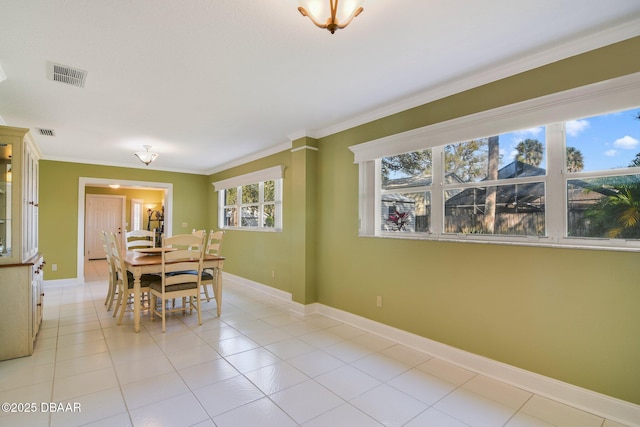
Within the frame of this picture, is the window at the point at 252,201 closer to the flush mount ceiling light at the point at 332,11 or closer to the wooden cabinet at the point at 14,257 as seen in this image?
the wooden cabinet at the point at 14,257

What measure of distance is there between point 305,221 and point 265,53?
2270 millimetres

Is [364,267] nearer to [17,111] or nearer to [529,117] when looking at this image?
[529,117]

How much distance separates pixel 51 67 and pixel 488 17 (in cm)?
321

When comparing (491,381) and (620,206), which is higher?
(620,206)

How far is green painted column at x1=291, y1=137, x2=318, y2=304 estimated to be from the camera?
4.09m

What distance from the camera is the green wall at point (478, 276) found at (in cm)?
195

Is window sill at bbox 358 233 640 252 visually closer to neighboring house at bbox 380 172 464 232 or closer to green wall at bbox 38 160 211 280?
neighboring house at bbox 380 172 464 232

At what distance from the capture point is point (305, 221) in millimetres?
4082

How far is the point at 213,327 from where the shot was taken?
3.54 m

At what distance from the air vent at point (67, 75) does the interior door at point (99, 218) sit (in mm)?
8318

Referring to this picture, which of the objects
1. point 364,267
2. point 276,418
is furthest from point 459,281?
point 276,418

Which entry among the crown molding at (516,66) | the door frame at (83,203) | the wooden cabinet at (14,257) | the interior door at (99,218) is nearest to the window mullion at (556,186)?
the crown molding at (516,66)

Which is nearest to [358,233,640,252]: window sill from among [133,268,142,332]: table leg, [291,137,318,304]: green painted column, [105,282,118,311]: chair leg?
[291,137,318,304]: green painted column

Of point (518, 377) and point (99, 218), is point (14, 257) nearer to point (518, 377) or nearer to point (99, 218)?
point (518, 377)
